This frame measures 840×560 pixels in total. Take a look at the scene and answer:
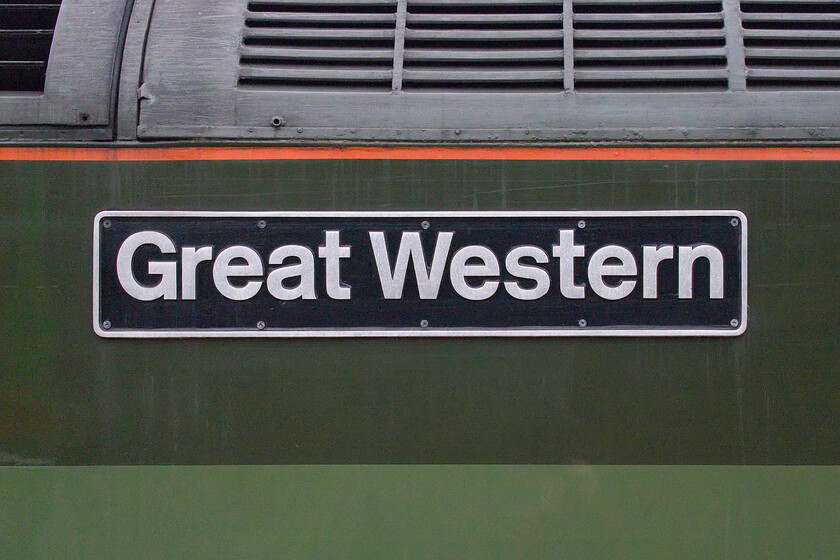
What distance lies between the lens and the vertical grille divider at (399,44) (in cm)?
200

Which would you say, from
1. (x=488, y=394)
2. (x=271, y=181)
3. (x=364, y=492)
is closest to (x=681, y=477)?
(x=488, y=394)

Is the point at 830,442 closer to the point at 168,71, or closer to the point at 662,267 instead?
the point at 662,267

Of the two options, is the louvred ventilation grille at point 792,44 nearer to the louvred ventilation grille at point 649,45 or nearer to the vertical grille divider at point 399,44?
the louvred ventilation grille at point 649,45

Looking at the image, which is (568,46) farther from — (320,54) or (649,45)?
(320,54)

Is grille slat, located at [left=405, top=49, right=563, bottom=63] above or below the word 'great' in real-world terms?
A: above

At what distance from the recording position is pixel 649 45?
2072 millimetres

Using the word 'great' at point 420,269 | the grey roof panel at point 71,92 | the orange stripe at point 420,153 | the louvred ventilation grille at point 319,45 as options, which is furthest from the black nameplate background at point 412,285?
the louvred ventilation grille at point 319,45

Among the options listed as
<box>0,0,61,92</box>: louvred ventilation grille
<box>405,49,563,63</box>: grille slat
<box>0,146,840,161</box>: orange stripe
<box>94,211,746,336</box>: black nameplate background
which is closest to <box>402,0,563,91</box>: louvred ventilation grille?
<box>405,49,563,63</box>: grille slat

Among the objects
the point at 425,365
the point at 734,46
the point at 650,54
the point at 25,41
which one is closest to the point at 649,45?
the point at 650,54

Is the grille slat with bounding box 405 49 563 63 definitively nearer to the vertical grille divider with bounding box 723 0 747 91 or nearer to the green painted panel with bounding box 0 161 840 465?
the green painted panel with bounding box 0 161 840 465

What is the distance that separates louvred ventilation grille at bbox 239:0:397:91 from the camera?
202cm

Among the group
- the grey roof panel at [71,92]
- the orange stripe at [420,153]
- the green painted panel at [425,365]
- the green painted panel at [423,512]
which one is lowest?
the green painted panel at [423,512]

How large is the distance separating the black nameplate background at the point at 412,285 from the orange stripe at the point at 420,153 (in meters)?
0.15

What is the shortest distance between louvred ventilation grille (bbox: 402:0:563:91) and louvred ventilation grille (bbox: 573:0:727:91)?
74mm
